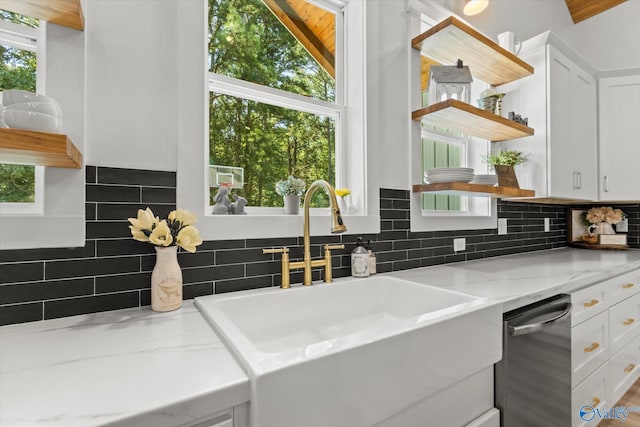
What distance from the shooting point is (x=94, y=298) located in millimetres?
1001

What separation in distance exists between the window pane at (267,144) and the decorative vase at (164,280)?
0.42m

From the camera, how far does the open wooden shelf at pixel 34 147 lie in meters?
0.71

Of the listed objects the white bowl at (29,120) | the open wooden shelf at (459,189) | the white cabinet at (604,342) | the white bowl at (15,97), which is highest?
the white bowl at (15,97)

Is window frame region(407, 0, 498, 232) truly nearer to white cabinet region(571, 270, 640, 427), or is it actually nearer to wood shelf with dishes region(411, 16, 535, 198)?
wood shelf with dishes region(411, 16, 535, 198)

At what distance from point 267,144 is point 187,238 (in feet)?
2.38

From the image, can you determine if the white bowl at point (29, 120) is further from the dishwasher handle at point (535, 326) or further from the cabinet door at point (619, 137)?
the cabinet door at point (619, 137)

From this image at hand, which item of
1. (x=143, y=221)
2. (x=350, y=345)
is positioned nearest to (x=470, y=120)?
(x=350, y=345)

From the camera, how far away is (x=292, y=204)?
59.6 inches

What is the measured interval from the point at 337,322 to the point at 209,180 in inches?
31.6

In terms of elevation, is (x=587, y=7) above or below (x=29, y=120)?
above

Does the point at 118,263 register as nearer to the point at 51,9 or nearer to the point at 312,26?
the point at 51,9

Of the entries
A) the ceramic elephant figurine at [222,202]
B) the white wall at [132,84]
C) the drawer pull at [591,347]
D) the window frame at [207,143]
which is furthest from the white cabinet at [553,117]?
the white wall at [132,84]

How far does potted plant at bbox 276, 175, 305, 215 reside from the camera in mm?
1515

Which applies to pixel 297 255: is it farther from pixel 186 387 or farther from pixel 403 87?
pixel 403 87
